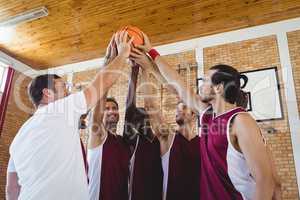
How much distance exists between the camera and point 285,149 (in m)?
4.07

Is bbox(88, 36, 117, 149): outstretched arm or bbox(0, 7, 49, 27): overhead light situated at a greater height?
bbox(0, 7, 49, 27): overhead light

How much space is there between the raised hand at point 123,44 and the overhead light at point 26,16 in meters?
2.86

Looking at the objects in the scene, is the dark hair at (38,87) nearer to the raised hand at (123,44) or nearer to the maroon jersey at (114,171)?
the raised hand at (123,44)

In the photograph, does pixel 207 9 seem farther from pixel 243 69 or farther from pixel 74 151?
pixel 74 151

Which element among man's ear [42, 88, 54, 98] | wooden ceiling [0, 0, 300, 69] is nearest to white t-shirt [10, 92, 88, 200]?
man's ear [42, 88, 54, 98]

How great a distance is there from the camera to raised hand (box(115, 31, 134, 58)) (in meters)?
1.92

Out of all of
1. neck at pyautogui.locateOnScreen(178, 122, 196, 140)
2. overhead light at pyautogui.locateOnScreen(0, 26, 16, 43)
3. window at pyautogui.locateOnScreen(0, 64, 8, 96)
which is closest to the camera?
neck at pyautogui.locateOnScreen(178, 122, 196, 140)

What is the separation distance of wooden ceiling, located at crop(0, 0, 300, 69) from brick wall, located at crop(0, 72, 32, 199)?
2.96ft

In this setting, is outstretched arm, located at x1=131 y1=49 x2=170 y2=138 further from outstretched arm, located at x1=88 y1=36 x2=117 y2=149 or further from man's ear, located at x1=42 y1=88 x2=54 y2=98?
man's ear, located at x1=42 y1=88 x2=54 y2=98

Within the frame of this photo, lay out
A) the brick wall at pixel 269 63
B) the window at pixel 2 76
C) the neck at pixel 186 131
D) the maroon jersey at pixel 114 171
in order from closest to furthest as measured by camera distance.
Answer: the maroon jersey at pixel 114 171, the neck at pixel 186 131, the brick wall at pixel 269 63, the window at pixel 2 76

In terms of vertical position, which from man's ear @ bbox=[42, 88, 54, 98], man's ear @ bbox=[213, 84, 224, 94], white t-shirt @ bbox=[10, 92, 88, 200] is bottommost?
white t-shirt @ bbox=[10, 92, 88, 200]

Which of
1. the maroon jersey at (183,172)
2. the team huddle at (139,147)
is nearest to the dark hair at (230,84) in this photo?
the team huddle at (139,147)

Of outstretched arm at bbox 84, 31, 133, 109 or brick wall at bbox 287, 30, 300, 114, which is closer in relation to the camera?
outstretched arm at bbox 84, 31, 133, 109

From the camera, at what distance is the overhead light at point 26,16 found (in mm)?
4523
